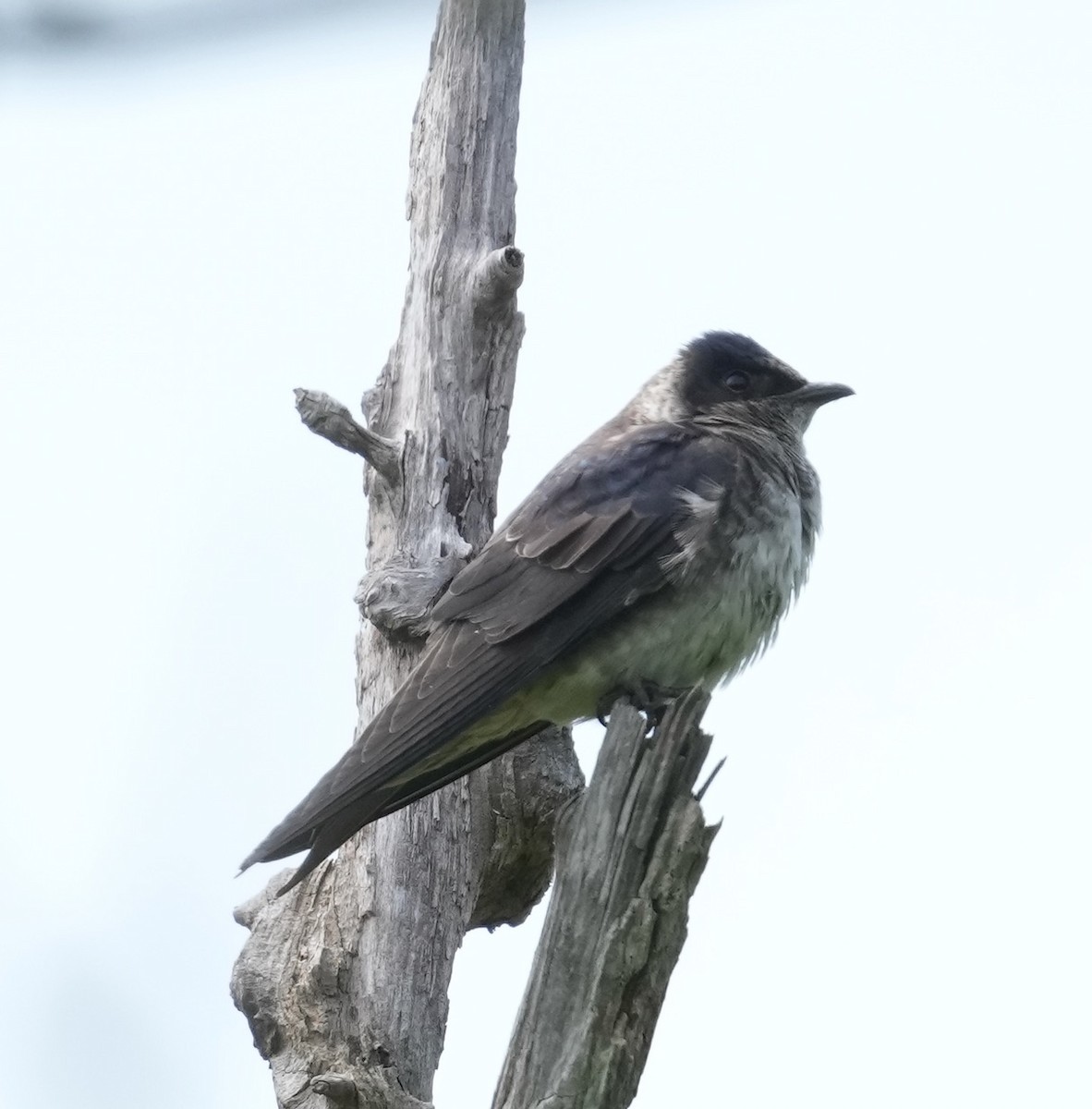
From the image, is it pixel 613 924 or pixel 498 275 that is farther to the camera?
pixel 498 275

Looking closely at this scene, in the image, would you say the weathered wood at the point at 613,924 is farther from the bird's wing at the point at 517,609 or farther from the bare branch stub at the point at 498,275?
the bare branch stub at the point at 498,275

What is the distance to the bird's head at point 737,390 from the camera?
694 centimetres

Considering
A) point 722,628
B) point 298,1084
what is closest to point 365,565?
point 722,628

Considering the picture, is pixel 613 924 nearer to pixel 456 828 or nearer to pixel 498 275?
pixel 456 828

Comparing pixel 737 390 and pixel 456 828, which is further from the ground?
pixel 737 390

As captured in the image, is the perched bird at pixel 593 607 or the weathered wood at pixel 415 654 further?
the perched bird at pixel 593 607

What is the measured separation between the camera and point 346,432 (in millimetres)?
5902

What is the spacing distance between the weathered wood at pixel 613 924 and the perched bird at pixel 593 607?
3.49 feet

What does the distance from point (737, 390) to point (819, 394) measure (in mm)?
343

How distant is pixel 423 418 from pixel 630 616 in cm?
109

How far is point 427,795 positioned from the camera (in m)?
5.69

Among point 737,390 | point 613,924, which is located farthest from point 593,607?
point 613,924

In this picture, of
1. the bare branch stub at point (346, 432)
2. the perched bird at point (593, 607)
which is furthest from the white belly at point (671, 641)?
the bare branch stub at point (346, 432)

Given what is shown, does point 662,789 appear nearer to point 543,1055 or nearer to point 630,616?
point 543,1055
